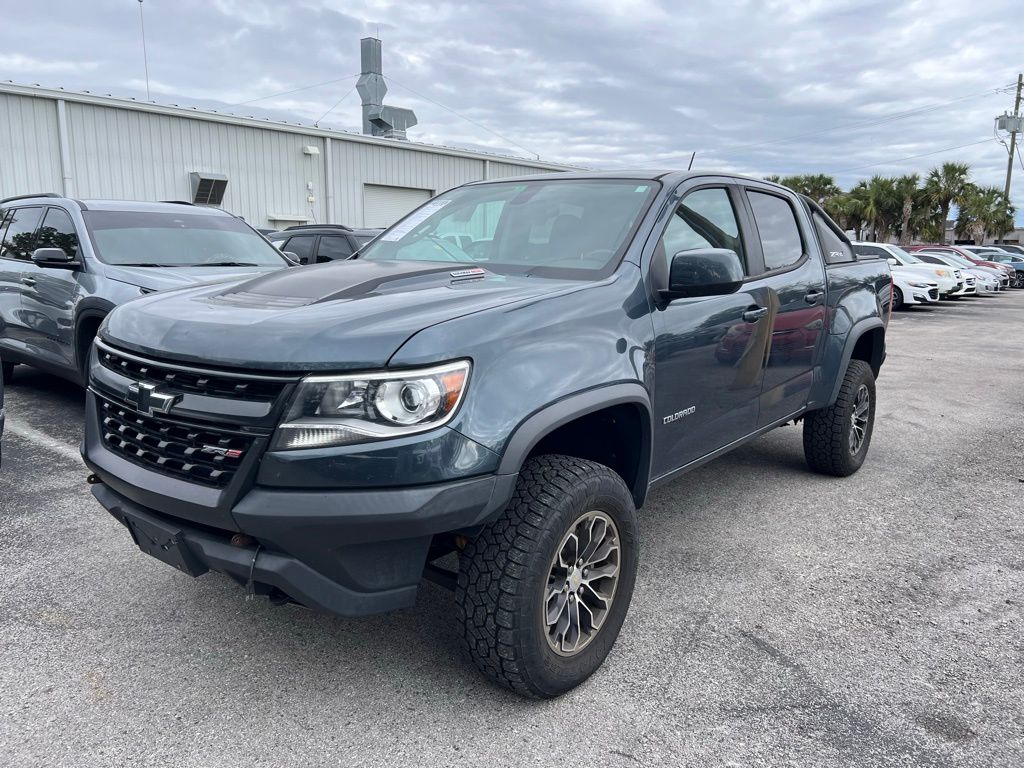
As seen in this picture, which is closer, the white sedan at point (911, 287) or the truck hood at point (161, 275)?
the truck hood at point (161, 275)

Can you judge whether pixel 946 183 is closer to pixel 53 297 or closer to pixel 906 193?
pixel 906 193

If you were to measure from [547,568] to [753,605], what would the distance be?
1.32 m

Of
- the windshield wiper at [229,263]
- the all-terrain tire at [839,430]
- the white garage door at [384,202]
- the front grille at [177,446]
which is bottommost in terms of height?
the all-terrain tire at [839,430]

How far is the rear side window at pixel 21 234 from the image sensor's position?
662 centimetres

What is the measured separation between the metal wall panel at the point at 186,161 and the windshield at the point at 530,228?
17.1 metres

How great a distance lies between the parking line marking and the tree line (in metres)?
40.5

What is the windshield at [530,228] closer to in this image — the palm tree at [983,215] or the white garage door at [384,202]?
the white garage door at [384,202]

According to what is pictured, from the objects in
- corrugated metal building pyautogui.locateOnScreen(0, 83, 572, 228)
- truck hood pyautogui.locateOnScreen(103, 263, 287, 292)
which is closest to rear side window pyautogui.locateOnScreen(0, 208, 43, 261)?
truck hood pyautogui.locateOnScreen(103, 263, 287, 292)

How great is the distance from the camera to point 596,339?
2674 millimetres

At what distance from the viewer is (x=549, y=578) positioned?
8.14ft

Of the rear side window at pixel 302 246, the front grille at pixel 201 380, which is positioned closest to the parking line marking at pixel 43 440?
the front grille at pixel 201 380

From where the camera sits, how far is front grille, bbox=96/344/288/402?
85.5 inches

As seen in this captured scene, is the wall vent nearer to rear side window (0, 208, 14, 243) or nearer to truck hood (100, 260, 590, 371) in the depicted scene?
rear side window (0, 208, 14, 243)

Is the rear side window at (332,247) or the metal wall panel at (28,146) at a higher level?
the metal wall panel at (28,146)
